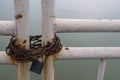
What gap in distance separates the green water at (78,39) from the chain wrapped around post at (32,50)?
145 centimetres

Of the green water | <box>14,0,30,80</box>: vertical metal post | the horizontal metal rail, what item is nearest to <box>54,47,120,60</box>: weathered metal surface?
the horizontal metal rail

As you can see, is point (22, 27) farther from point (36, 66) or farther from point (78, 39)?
point (78, 39)

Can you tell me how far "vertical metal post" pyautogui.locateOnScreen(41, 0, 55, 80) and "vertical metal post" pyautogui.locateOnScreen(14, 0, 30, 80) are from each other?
0.05 m

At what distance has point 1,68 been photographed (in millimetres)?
2555

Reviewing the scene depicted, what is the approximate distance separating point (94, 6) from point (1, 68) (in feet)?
8.99

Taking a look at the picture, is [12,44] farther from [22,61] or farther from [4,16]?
[4,16]

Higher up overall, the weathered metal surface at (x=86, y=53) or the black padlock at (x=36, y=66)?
the weathered metal surface at (x=86, y=53)

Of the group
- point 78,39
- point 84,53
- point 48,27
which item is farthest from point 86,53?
point 78,39

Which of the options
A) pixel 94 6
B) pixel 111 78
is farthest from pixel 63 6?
pixel 111 78

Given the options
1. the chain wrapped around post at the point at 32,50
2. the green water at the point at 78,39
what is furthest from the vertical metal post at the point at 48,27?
the green water at the point at 78,39

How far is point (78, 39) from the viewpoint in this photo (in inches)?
130

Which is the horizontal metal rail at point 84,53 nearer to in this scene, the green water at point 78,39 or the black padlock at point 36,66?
the black padlock at point 36,66

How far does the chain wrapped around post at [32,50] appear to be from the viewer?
2.10 feet

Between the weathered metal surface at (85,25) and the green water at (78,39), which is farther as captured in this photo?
the green water at (78,39)
